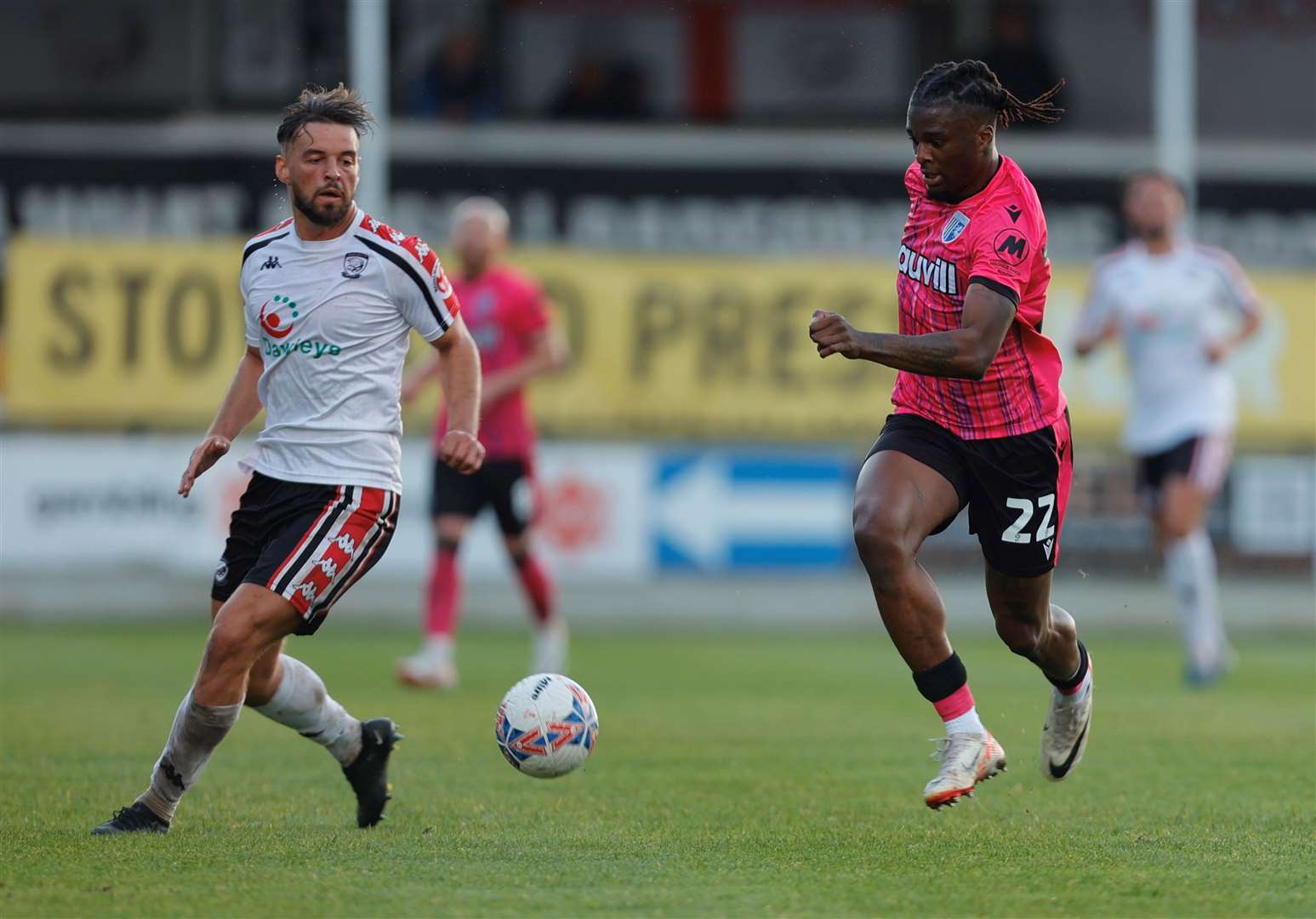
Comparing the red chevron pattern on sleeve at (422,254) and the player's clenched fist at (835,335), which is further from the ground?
the red chevron pattern on sleeve at (422,254)

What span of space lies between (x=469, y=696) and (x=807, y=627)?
257 inches

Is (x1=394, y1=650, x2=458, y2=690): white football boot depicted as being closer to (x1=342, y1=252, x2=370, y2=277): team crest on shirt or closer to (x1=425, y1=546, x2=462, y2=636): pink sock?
(x1=425, y1=546, x2=462, y2=636): pink sock

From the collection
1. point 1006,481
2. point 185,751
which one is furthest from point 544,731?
point 1006,481

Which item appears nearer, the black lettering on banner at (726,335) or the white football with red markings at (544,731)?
the white football with red markings at (544,731)

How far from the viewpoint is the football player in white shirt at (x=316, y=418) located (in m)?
5.92

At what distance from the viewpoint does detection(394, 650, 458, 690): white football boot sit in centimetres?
1083

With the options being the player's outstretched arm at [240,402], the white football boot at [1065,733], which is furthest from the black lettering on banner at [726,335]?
the player's outstretched arm at [240,402]

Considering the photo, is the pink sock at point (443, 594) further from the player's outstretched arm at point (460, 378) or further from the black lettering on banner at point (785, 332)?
the black lettering on banner at point (785, 332)

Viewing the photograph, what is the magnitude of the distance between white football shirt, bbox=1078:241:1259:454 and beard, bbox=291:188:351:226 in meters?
6.63

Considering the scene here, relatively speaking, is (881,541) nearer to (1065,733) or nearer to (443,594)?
(1065,733)

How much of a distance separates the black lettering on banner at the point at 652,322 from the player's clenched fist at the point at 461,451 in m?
11.0

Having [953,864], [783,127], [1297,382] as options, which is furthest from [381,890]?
[783,127]

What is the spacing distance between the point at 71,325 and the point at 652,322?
4797mm

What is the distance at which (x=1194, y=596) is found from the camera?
455 inches
